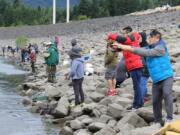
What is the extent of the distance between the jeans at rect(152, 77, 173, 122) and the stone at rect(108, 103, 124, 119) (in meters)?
1.67

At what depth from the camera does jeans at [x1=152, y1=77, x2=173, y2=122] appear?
9.98 m

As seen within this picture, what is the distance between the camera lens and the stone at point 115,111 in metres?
12.0

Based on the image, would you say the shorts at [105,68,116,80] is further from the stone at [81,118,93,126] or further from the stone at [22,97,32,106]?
the stone at [22,97,32,106]

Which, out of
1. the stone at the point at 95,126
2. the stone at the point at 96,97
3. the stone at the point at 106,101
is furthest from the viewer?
the stone at the point at 96,97

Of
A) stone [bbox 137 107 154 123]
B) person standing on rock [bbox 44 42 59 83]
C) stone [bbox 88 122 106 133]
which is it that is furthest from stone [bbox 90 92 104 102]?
person standing on rock [bbox 44 42 59 83]

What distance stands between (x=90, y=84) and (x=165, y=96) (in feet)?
24.5

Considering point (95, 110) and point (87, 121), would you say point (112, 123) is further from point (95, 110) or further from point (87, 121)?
point (95, 110)

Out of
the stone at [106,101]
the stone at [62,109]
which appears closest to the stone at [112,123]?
the stone at [106,101]

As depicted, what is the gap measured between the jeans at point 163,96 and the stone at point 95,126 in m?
1.37

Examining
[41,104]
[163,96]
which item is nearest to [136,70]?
[163,96]

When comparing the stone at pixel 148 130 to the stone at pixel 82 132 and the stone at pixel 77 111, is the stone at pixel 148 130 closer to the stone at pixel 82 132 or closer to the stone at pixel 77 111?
the stone at pixel 82 132

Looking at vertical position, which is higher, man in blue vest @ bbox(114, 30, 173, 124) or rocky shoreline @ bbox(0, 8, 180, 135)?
man in blue vest @ bbox(114, 30, 173, 124)

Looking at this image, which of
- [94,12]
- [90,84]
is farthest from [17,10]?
[90,84]

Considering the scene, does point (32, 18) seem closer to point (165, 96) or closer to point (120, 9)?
point (120, 9)
